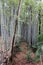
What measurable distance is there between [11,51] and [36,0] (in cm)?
154

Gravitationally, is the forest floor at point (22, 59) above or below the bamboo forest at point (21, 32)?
below

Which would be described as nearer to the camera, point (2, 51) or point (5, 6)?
point (5, 6)

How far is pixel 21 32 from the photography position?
16.5 ft

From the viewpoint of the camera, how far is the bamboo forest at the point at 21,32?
3961 mm

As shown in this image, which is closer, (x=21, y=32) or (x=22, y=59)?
(x=22, y=59)

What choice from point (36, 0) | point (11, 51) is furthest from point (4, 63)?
point (36, 0)

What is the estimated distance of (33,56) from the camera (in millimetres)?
4375

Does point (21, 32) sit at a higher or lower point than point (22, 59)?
higher

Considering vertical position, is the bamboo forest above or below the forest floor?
above

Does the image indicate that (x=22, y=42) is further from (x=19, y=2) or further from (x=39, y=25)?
(x=19, y=2)

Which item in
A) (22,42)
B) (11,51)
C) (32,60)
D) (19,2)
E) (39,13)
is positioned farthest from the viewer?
(22,42)

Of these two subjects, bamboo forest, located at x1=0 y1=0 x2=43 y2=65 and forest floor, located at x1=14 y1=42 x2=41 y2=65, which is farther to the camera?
forest floor, located at x1=14 y1=42 x2=41 y2=65

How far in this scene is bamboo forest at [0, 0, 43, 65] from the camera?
396cm

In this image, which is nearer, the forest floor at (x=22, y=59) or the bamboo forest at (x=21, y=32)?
the bamboo forest at (x=21, y=32)
